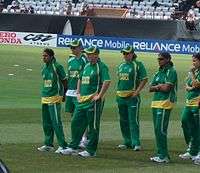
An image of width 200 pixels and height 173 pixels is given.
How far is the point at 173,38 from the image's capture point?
149 ft

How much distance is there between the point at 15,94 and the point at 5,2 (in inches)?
1356

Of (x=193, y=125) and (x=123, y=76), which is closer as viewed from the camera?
(x=193, y=125)

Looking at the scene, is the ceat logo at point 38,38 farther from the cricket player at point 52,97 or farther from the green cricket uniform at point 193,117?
the green cricket uniform at point 193,117

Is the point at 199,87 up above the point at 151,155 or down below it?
above

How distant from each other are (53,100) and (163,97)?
214cm

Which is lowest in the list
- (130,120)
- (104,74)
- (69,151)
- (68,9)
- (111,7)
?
(69,151)

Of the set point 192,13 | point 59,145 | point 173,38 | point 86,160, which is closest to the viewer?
point 86,160

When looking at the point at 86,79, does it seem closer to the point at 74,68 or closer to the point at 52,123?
the point at 52,123

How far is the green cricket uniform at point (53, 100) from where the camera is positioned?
1470cm

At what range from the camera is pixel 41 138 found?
654 inches

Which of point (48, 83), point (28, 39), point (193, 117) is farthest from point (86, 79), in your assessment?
point (28, 39)

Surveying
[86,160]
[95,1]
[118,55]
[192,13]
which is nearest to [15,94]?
[86,160]

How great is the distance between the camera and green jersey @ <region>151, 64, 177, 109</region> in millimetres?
14039

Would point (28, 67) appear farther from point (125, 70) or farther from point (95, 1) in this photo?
point (95, 1)
